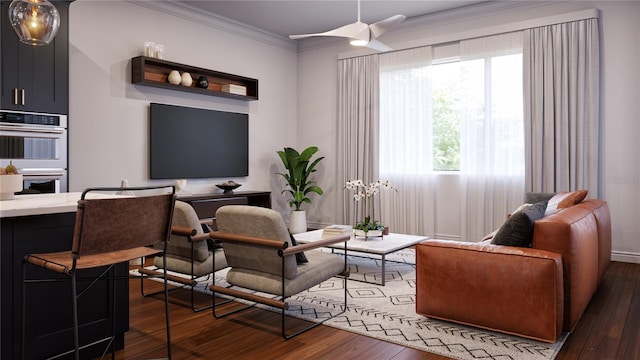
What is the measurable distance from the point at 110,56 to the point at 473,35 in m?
4.23

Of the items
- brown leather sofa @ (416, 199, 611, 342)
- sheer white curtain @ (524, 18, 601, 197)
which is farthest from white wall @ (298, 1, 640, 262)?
brown leather sofa @ (416, 199, 611, 342)

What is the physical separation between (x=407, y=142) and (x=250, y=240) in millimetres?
3882

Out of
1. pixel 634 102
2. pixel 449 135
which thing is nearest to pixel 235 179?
pixel 449 135

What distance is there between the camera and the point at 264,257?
287 cm

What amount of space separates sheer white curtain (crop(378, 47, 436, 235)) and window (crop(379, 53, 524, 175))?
0.04ft

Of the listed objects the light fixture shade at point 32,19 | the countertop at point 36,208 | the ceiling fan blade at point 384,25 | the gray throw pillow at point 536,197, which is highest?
the ceiling fan blade at point 384,25

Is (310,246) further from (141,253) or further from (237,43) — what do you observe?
(237,43)

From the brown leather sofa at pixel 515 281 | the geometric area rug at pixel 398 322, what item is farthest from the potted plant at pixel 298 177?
the brown leather sofa at pixel 515 281

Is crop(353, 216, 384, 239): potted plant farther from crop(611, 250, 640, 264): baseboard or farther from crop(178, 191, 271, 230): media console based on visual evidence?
crop(611, 250, 640, 264): baseboard

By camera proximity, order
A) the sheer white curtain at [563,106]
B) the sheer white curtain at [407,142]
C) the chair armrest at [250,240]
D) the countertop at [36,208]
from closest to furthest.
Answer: the countertop at [36,208] < the chair armrest at [250,240] < the sheer white curtain at [563,106] < the sheer white curtain at [407,142]

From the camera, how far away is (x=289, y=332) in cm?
290

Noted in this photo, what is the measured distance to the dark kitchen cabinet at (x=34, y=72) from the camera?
378 cm

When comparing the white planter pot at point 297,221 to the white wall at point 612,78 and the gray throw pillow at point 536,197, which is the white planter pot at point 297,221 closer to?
the white wall at point 612,78

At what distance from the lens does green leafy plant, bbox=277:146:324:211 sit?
22.0 feet
